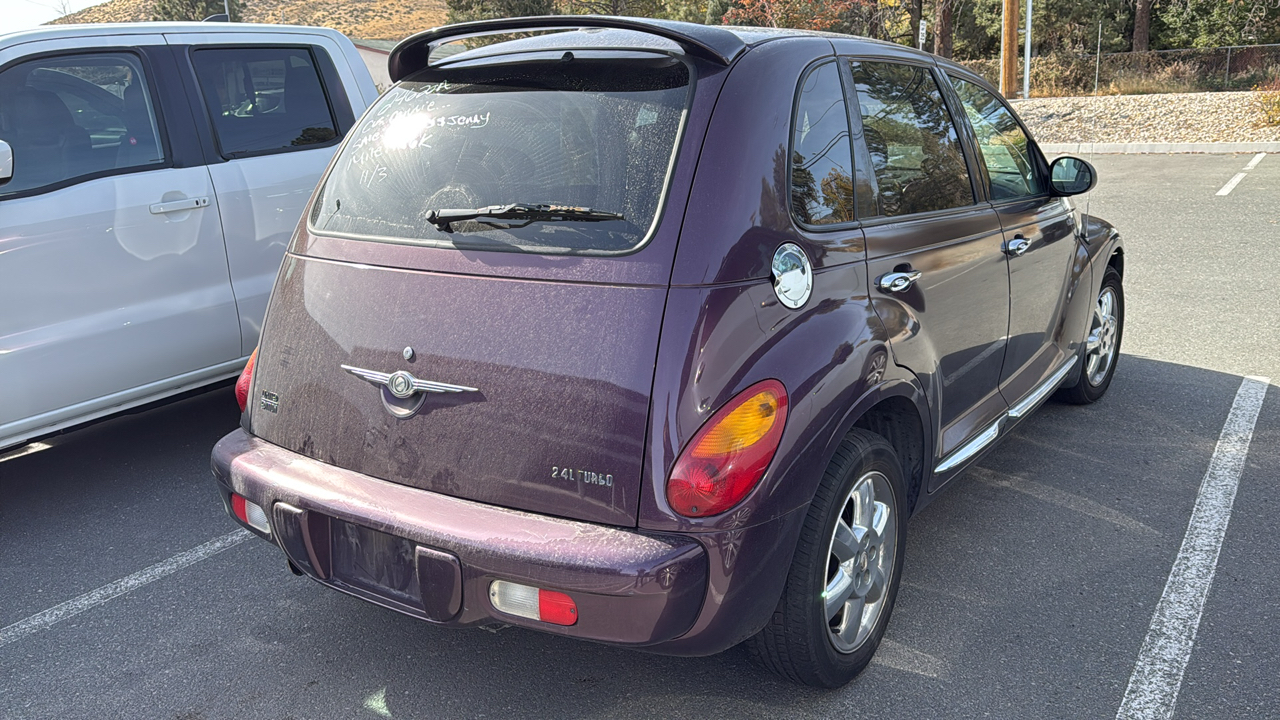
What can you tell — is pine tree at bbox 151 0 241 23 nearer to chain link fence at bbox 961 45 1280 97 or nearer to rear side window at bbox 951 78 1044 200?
chain link fence at bbox 961 45 1280 97

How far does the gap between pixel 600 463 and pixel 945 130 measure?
1.98 m

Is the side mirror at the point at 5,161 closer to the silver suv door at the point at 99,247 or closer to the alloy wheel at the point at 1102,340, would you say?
the silver suv door at the point at 99,247

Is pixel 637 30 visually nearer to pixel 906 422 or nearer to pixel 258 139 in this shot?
pixel 906 422

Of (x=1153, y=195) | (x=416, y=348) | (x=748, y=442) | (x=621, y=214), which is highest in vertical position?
(x=621, y=214)

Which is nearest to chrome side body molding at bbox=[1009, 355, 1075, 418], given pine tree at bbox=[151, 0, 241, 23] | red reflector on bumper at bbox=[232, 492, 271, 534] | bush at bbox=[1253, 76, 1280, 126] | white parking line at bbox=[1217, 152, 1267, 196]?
red reflector on bumper at bbox=[232, 492, 271, 534]

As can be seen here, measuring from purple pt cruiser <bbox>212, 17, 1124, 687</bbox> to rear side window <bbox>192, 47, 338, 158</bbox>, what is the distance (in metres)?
1.87

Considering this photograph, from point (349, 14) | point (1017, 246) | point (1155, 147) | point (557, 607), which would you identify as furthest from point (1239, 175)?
point (349, 14)

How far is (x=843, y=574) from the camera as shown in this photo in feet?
8.86

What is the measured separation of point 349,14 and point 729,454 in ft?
369

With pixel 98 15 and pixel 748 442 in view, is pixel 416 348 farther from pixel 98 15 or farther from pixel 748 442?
pixel 98 15

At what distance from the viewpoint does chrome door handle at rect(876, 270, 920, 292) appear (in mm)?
2768

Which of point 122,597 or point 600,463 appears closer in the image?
point 600,463

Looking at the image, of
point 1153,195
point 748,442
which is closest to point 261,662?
point 748,442

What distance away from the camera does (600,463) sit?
2246 mm
